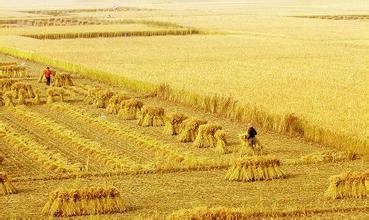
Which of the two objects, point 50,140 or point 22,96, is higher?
point 50,140

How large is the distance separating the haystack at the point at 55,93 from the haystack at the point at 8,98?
1.14 m

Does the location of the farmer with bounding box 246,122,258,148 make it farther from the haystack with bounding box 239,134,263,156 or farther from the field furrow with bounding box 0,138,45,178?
the field furrow with bounding box 0,138,45,178

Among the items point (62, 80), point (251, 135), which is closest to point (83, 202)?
point (251, 135)

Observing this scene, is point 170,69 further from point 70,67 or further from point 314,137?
point 314,137

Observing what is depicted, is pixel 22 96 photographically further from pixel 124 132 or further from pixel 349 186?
pixel 349 186

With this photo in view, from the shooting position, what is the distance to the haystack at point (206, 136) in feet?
77.6

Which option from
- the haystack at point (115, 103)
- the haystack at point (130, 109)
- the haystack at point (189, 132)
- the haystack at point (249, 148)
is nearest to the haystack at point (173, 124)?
the haystack at point (189, 132)

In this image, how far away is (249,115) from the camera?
27188 mm

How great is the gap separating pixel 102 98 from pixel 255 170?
39.5ft

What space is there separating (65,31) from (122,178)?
52200 millimetres

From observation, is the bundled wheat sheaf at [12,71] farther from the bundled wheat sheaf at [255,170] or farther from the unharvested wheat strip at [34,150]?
the bundled wheat sheaf at [255,170]

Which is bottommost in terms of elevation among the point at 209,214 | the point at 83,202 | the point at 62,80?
the point at 62,80

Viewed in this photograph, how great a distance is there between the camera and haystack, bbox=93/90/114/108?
30.9 meters

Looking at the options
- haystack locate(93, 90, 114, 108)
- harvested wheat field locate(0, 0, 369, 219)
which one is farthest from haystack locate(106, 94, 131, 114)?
haystack locate(93, 90, 114, 108)
